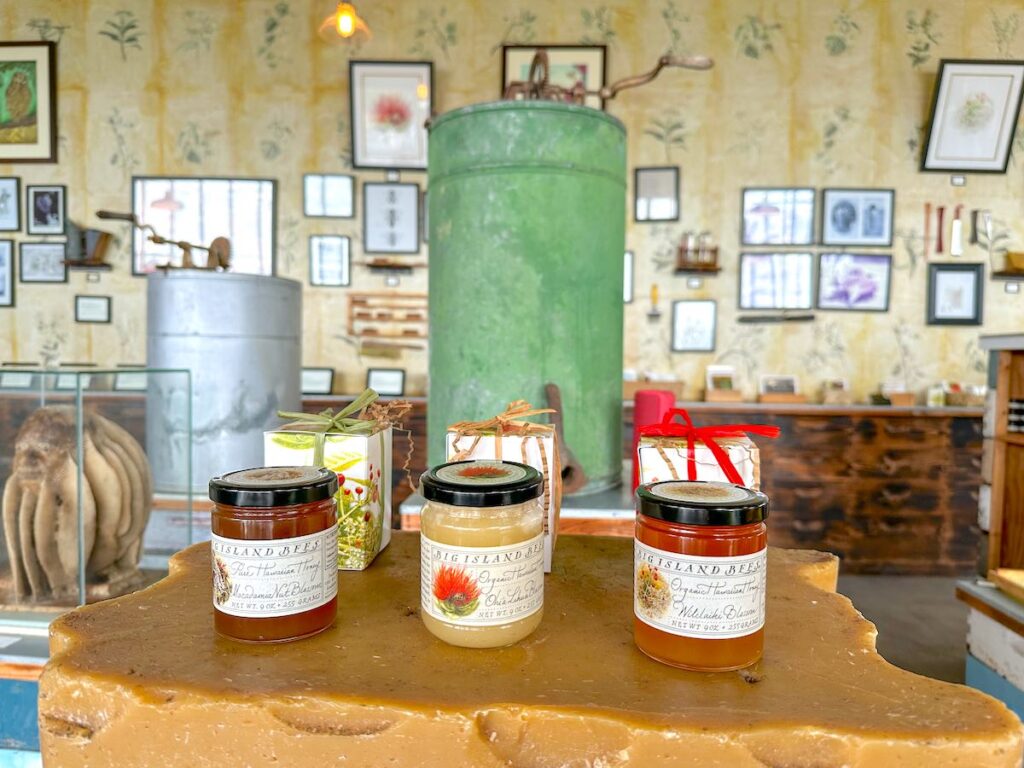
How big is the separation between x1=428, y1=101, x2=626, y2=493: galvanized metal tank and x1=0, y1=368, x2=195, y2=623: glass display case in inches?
30.4

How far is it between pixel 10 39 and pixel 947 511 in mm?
6778

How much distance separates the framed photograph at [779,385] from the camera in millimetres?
4055

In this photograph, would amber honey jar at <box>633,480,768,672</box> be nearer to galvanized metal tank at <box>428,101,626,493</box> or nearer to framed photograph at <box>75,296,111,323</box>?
galvanized metal tank at <box>428,101,626,493</box>

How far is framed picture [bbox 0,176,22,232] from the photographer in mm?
4219

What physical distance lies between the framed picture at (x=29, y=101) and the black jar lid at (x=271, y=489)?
188 inches

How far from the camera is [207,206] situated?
13.6 ft

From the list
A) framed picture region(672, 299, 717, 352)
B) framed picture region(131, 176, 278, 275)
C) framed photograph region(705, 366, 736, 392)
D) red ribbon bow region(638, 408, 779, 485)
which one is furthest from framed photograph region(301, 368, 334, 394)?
red ribbon bow region(638, 408, 779, 485)

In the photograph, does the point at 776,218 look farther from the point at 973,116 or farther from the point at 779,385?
the point at 973,116

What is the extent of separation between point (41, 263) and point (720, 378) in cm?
470

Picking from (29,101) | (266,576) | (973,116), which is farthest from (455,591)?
(29,101)

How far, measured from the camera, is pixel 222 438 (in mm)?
2025

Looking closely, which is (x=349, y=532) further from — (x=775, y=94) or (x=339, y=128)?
(x=775, y=94)

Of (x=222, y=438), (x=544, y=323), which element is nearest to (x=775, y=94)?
(x=544, y=323)

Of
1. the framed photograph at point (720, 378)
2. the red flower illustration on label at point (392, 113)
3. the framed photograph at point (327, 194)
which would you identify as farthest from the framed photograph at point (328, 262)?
the framed photograph at point (720, 378)
